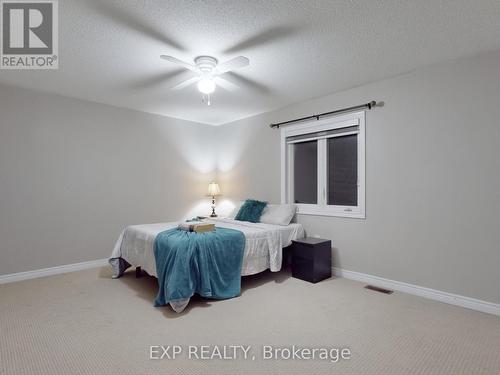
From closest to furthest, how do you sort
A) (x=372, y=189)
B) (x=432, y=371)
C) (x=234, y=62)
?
1. (x=432, y=371)
2. (x=234, y=62)
3. (x=372, y=189)

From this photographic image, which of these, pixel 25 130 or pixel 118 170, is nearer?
pixel 25 130

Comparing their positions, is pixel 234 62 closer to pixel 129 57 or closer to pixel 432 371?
pixel 129 57

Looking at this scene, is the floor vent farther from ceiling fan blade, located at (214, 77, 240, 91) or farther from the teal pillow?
ceiling fan blade, located at (214, 77, 240, 91)

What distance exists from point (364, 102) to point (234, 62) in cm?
179

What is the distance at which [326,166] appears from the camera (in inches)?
151

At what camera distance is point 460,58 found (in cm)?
268

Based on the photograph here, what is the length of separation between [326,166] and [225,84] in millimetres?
1738

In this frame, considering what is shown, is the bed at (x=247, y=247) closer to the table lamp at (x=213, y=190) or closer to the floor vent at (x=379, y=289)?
the floor vent at (x=379, y=289)

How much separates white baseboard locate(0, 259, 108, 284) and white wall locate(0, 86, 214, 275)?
0.06 metres

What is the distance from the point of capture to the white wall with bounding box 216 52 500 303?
8.37 feet

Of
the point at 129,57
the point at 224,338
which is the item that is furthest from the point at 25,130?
the point at 224,338

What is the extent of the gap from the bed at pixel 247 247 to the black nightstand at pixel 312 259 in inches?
8.9

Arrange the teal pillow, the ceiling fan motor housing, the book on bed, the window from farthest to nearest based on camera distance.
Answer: the teal pillow, the window, the book on bed, the ceiling fan motor housing

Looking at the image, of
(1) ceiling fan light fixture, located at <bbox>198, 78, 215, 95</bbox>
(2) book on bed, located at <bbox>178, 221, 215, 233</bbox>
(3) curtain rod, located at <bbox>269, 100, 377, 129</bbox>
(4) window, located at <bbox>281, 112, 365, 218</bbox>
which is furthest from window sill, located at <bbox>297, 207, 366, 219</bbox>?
(1) ceiling fan light fixture, located at <bbox>198, 78, 215, 95</bbox>
